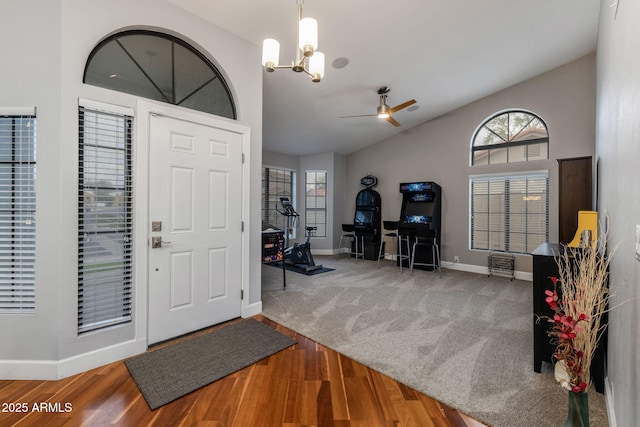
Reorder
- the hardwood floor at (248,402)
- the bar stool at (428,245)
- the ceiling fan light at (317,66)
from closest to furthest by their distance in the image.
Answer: the hardwood floor at (248,402)
the ceiling fan light at (317,66)
the bar stool at (428,245)

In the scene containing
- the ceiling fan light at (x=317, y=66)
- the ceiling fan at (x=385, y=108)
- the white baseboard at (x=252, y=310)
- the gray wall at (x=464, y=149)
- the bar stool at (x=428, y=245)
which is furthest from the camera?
the bar stool at (x=428, y=245)

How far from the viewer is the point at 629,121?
1.34 meters

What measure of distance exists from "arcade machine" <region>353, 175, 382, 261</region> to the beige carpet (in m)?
1.68

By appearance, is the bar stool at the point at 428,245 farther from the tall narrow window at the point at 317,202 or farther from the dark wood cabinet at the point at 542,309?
the dark wood cabinet at the point at 542,309

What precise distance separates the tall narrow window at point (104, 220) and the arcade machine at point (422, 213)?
185 inches

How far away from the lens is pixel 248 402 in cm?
191

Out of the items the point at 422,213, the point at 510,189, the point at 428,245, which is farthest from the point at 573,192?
the point at 422,213

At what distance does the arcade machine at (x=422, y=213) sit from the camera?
566cm

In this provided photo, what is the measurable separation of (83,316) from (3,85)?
1.91 metres

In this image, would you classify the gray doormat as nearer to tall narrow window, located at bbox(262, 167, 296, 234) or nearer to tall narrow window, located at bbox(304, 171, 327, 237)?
tall narrow window, located at bbox(262, 167, 296, 234)

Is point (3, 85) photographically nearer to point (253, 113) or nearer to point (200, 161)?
point (200, 161)

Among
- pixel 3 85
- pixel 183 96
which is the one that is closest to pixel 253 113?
pixel 183 96

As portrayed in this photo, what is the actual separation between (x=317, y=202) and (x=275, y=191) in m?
1.25

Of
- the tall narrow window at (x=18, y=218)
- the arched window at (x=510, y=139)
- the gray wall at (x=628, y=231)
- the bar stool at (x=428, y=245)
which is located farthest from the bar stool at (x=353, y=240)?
the tall narrow window at (x=18, y=218)
